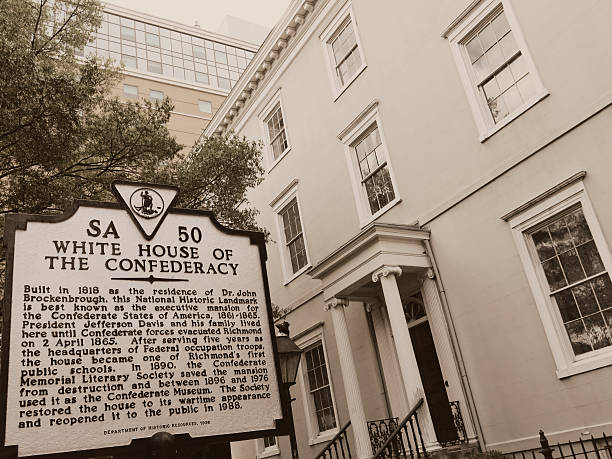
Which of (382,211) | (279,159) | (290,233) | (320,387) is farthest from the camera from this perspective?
(279,159)

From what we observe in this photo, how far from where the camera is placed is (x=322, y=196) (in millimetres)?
13648

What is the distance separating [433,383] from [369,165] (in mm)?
4828

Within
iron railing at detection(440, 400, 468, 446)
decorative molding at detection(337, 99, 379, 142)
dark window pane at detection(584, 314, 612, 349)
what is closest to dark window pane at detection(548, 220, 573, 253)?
dark window pane at detection(584, 314, 612, 349)

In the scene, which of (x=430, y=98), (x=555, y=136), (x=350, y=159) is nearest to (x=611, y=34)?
(x=555, y=136)

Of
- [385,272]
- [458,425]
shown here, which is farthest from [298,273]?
[458,425]

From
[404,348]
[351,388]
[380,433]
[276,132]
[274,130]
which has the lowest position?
[380,433]

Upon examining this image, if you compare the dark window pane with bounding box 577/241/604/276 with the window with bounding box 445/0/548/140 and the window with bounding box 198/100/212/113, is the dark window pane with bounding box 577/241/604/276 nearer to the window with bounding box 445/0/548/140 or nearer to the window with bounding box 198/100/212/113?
the window with bounding box 445/0/548/140

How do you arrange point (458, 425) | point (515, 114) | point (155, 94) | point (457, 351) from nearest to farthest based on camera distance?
point (515, 114) < point (458, 425) < point (457, 351) < point (155, 94)

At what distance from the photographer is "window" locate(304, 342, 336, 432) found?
1270cm

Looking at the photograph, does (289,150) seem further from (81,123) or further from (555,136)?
(555,136)

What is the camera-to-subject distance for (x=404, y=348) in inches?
342

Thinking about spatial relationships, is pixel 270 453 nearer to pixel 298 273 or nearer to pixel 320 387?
pixel 320 387

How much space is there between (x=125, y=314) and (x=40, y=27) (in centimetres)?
882

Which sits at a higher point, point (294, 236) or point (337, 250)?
point (294, 236)
